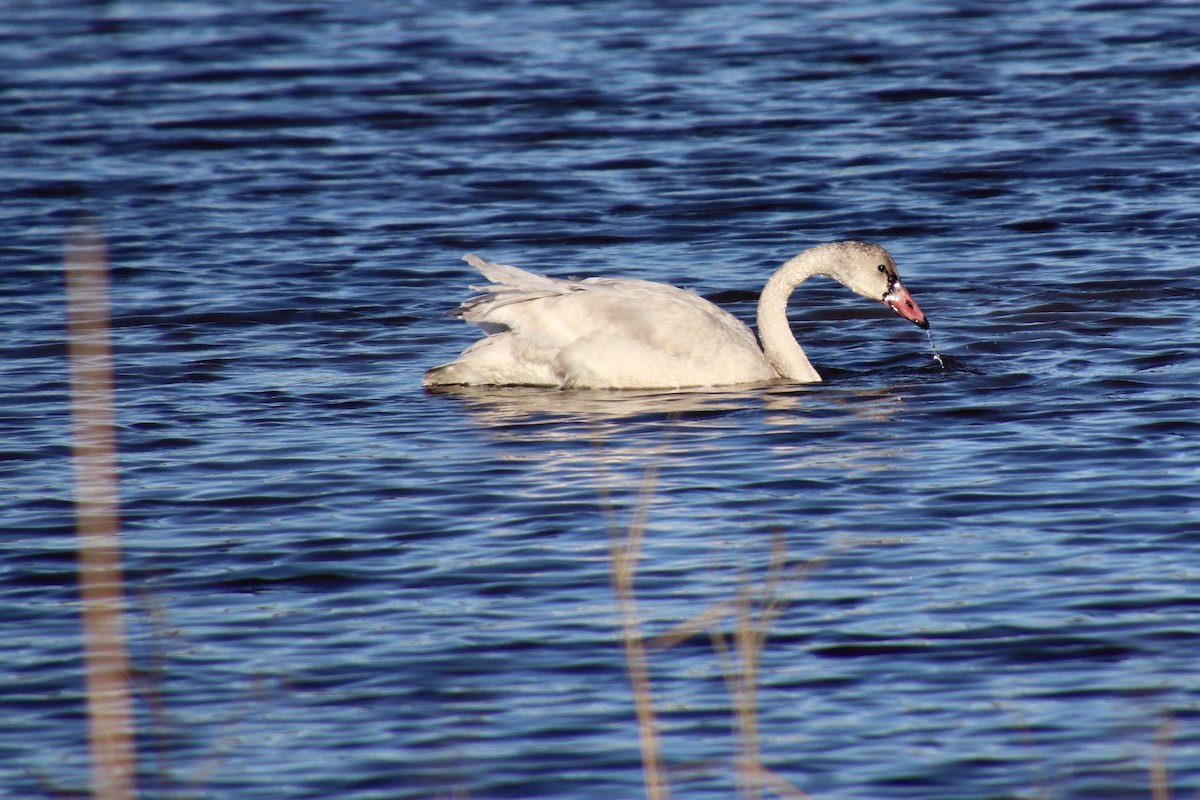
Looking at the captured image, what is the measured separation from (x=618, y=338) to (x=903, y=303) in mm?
1617

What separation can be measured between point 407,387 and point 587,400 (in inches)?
41.8

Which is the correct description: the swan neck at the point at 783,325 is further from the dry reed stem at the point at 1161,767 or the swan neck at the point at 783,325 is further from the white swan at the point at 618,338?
the dry reed stem at the point at 1161,767

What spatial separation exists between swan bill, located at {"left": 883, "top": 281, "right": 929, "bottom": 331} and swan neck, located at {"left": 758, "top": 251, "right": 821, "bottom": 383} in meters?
0.44

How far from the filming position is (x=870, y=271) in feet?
37.1

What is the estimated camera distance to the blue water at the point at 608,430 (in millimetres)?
6273

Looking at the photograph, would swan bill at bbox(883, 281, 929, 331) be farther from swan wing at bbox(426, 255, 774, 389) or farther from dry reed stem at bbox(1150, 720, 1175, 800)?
dry reed stem at bbox(1150, 720, 1175, 800)

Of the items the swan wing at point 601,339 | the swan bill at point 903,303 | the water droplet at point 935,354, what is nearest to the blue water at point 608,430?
the water droplet at point 935,354

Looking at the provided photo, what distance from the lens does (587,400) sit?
10.7 meters

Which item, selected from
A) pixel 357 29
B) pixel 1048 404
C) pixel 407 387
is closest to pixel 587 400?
pixel 407 387

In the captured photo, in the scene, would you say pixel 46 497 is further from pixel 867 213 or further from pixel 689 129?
pixel 689 129

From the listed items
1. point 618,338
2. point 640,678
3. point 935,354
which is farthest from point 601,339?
point 640,678

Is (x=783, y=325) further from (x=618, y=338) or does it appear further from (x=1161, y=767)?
(x=1161, y=767)

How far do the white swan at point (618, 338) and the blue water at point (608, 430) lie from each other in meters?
0.18

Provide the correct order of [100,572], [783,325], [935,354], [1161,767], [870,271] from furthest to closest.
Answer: [935,354] < [870,271] < [783,325] < [100,572] < [1161,767]
